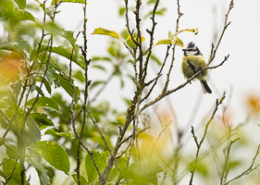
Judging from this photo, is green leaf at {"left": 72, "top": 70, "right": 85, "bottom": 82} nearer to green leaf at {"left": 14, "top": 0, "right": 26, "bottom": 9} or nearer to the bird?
the bird

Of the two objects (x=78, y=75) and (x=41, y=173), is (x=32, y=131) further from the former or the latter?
(x=78, y=75)

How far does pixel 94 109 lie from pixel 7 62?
306 centimetres

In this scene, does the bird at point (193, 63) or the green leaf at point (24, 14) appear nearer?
the green leaf at point (24, 14)

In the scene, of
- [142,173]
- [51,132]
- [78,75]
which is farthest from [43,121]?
[78,75]

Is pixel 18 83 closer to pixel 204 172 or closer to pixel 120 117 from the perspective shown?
pixel 204 172

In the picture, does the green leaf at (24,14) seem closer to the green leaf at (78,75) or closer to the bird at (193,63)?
the green leaf at (78,75)

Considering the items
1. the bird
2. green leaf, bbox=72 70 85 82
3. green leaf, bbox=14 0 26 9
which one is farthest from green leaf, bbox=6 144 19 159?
the bird

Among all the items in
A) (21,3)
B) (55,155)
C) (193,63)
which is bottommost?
(55,155)

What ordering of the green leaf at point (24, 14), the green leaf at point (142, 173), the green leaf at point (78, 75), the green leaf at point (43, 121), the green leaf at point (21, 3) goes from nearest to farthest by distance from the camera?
the green leaf at point (142, 173), the green leaf at point (24, 14), the green leaf at point (21, 3), the green leaf at point (43, 121), the green leaf at point (78, 75)

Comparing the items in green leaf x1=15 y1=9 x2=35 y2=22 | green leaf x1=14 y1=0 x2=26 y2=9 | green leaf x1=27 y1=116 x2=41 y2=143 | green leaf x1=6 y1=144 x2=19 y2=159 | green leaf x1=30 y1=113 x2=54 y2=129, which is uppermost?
green leaf x1=14 y1=0 x2=26 y2=9

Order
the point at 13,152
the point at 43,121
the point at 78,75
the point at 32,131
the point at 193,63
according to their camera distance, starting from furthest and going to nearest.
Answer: the point at 193,63 → the point at 78,75 → the point at 43,121 → the point at 32,131 → the point at 13,152

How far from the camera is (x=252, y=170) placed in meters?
2.29

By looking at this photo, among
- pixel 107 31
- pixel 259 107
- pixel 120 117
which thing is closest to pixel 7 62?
pixel 107 31

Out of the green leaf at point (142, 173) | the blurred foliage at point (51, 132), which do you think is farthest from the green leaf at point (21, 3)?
the green leaf at point (142, 173)
